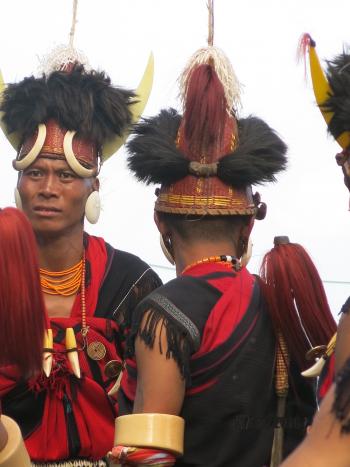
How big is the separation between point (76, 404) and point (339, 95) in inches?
94.3

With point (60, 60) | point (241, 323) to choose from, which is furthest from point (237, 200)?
point (60, 60)

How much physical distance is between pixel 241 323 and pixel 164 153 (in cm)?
85

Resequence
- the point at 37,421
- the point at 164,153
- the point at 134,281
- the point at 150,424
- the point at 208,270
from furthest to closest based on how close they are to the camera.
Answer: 1. the point at 134,281
2. the point at 37,421
3. the point at 164,153
4. the point at 208,270
5. the point at 150,424

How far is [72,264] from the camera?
604cm

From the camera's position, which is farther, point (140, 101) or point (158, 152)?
point (140, 101)

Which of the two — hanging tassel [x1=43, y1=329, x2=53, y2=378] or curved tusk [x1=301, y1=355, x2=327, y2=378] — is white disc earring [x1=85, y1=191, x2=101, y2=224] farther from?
curved tusk [x1=301, y1=355, x2=327, y2=378]

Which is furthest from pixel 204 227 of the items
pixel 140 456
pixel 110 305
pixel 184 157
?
pixel 110 305

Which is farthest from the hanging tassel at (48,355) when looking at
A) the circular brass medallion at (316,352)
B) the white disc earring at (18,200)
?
the circular brass medallion at (316,352)

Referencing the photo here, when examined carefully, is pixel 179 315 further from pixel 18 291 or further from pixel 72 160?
pixel 72 160

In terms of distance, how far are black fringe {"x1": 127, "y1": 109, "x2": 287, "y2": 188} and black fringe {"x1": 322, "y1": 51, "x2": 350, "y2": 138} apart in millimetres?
555

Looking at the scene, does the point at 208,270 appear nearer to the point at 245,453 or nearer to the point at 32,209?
the point at 245,453

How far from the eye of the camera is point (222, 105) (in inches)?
184

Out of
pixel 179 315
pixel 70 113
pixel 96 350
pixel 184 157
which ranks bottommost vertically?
pixel 96 350

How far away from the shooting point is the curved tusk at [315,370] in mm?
3973
